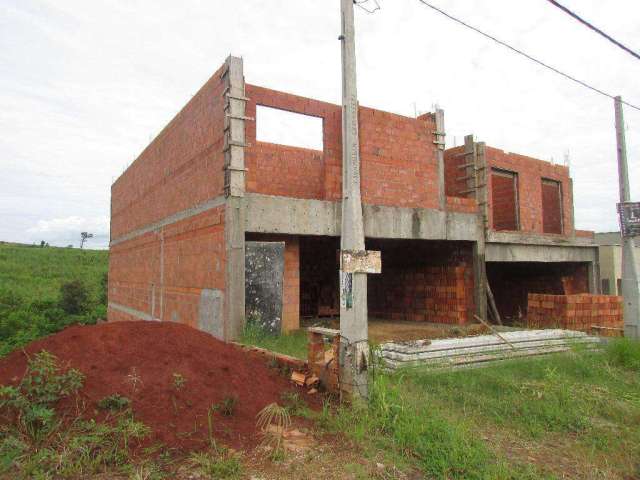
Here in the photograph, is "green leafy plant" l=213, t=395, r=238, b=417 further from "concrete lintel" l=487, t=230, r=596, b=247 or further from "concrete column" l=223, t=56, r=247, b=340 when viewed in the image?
"concrete lintel" l=487, t=230, r=596, b=247

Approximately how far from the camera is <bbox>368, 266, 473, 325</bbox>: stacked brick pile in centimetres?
1201

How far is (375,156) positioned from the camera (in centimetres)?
1040

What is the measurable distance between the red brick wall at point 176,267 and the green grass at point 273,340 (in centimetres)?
104

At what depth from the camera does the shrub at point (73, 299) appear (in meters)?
26.3

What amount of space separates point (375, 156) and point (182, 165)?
4.44 metres

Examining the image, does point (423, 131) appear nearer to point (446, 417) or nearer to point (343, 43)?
point (343, 43)

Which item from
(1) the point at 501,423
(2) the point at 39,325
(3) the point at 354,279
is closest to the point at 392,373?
(1) the point at 501,423

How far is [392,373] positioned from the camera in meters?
6.20

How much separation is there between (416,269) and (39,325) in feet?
61.0

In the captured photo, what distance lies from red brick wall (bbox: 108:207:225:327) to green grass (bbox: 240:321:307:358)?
104cm

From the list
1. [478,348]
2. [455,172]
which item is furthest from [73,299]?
[478,348]

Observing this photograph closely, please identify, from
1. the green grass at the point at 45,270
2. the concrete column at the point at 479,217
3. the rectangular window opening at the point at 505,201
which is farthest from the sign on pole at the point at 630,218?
the green grass at the point at 45,270

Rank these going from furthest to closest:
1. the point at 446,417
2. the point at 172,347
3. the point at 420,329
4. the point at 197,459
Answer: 1. the point at 420,329
2. the point at 172,347
3. the point at 446,417
4. the point at 197,459

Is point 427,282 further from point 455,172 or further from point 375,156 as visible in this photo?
point 375,156
